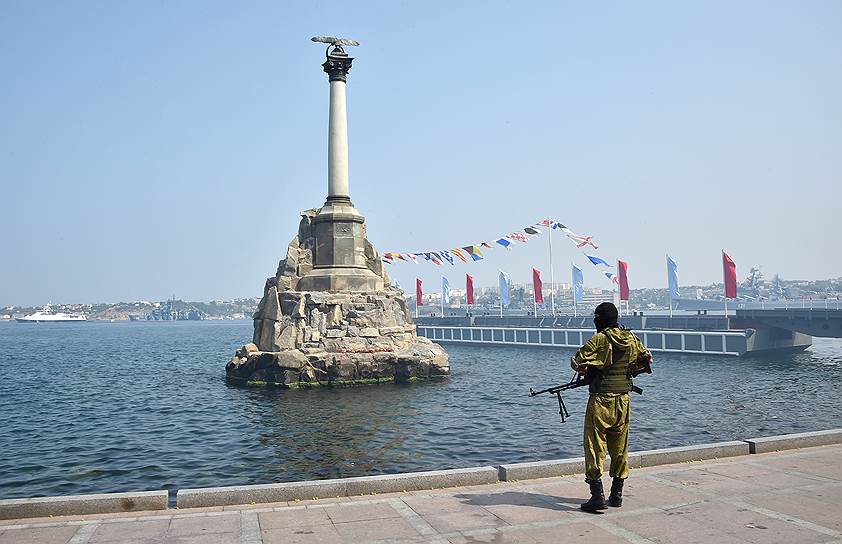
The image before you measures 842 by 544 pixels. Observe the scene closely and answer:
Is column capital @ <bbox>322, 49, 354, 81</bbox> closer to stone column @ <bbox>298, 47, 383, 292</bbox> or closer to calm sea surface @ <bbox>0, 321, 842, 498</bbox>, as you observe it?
stone column @ <bbox>298, 47, 383, 292</bbox>

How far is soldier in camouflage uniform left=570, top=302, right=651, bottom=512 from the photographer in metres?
8.02

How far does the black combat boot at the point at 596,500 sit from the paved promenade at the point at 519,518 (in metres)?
0.10

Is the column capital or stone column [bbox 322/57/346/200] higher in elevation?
the column capital

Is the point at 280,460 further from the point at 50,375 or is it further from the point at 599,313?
the point at 50,375

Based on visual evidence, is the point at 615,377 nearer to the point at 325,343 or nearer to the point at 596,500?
the point at 596,500

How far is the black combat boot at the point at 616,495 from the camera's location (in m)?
7.94

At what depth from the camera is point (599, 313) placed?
27.8 ft

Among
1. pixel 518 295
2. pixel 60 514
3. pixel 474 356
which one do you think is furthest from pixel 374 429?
pixel 518 295

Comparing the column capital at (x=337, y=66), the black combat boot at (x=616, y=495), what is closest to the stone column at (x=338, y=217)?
the column capital at (x=337, y=66)

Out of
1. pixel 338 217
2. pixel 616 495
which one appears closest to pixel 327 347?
pixel 338 217

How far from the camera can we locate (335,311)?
37.7 metres

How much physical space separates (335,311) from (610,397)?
3044 cm

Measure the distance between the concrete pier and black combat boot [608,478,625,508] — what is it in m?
0.11

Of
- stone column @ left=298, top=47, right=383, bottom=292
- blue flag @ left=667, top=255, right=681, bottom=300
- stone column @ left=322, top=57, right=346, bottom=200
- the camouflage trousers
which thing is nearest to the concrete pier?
the camouflage trousers
